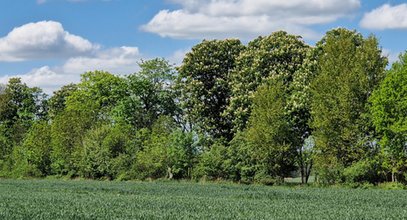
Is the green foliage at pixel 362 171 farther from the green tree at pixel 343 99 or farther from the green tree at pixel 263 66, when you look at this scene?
the green tree at pixel 263 66

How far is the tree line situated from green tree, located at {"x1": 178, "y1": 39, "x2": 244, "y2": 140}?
133 mm

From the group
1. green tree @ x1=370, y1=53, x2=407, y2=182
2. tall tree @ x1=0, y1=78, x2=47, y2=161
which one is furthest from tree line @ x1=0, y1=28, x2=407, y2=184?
tall tree @ x1=0, y1=78, x2=47, y2=161

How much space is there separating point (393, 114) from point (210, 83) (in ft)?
86.4

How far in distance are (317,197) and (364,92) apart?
61.2ft

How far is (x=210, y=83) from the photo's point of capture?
241ft

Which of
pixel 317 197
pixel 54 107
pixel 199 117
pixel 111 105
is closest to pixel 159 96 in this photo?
pixel 111 105

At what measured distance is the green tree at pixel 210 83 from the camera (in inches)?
2840

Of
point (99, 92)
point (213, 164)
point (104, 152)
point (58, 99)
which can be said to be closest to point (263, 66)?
point (213, 164)

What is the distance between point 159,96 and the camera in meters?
86.4

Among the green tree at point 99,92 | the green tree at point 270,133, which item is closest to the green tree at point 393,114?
the green tree at point 270,133

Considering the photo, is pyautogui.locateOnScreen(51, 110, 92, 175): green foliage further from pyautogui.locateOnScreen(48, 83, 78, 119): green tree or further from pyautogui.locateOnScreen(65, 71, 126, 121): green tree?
pyautogui.locateOnScreen(48, 83, 78, 119): green tree

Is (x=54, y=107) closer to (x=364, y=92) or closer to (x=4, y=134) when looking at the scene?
(x=4, y=134)

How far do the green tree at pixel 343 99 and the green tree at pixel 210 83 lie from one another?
55.0 ft

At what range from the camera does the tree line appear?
55.3m
